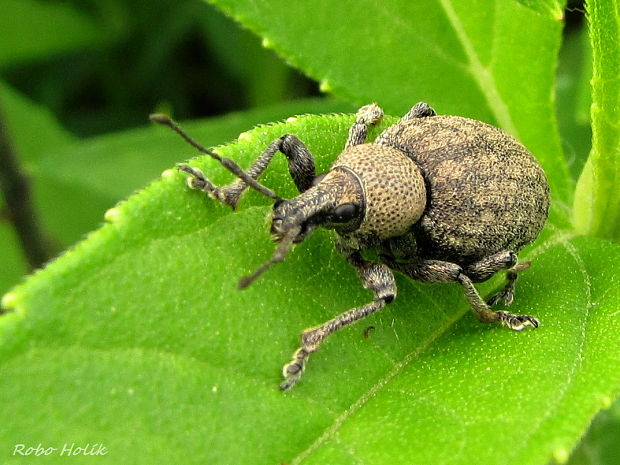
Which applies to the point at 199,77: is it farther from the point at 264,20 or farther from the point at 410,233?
the point at 410,233

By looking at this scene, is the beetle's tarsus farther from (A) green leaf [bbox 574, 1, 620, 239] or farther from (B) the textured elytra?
(A) green leaf [bbox 574, 1, 620, 239]

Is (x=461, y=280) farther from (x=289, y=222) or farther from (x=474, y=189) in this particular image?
(x=289, y=222)

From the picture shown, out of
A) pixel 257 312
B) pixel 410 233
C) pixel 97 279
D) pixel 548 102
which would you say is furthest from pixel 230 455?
pixel 548 102

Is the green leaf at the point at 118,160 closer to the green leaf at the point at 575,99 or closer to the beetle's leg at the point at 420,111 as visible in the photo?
the green leaf at the point at 575,99

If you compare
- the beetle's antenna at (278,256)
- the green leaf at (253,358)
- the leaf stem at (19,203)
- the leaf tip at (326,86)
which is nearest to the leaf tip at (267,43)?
the leaf tip at (326,86)

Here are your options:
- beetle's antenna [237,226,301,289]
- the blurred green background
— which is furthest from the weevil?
the blurred green background
